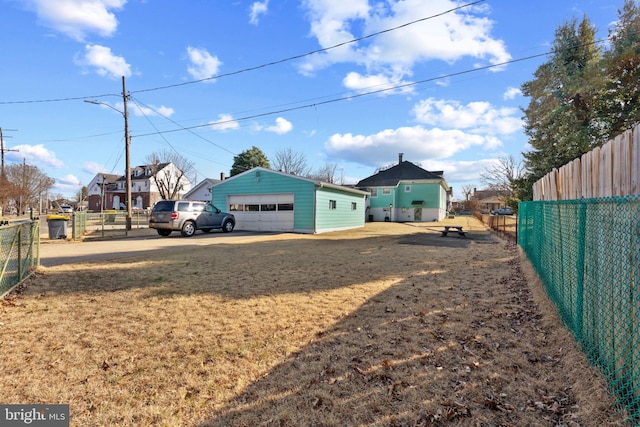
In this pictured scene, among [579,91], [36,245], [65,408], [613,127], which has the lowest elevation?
[65,408]

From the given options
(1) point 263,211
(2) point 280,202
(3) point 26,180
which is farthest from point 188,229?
(3) point 26,180

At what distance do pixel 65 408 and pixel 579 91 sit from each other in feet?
52.4

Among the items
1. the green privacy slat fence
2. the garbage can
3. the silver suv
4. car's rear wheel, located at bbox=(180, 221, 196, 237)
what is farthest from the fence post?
the garbage can

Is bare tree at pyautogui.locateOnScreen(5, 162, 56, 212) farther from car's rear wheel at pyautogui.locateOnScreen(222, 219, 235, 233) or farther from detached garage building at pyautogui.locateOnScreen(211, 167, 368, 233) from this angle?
car's rear wheel at pyautogui.locateOnScreen(222, 219, 235, 233)

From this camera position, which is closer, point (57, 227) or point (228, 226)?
point (57, 227)

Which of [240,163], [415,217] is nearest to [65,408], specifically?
[415,217]

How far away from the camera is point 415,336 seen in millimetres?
3697

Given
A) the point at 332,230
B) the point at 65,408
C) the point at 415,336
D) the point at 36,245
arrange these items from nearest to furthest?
the point at 65,408 → the point at 415,336 → the point at 36,245 → the point at 332,230

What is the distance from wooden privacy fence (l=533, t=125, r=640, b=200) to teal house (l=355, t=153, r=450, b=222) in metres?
31.2

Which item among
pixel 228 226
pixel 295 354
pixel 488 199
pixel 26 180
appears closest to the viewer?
pixel 295 354

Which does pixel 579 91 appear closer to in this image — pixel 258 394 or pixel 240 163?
pixel 258 394

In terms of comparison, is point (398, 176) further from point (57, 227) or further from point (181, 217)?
point (57, 227)

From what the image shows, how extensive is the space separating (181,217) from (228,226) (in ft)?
10.6

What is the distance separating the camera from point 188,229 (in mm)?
15180
